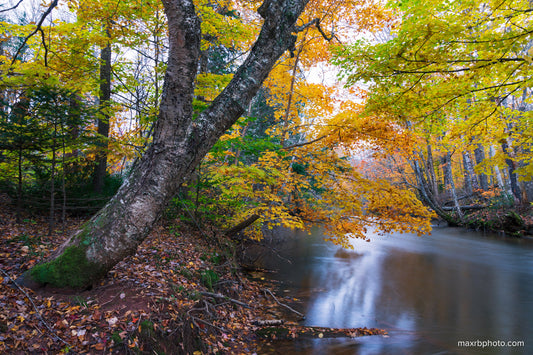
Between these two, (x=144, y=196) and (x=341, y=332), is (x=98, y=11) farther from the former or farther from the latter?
(x=341, y=332)

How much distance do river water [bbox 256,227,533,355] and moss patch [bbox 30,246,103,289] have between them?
3.13 metres

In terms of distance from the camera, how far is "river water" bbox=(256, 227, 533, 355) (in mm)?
4984

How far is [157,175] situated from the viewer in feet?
10.4

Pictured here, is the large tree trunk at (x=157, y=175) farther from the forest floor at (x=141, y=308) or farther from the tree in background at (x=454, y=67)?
the tree in background at (x=454, y=67)

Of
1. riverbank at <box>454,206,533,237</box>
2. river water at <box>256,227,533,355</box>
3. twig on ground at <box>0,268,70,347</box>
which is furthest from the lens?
riverbank at <box>454,206,533,237</box>

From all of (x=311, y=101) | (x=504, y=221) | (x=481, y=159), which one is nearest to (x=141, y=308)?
(x=311, y=101)

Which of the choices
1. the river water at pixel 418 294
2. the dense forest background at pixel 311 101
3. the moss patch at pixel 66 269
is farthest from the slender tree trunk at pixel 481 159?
the moss patch at pixel 66 269

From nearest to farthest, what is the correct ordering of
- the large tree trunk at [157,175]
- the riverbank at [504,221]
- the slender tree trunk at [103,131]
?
the large tree trunk at [157,175], the slender tree trunk at [103,131], the riverbank at [504,221]

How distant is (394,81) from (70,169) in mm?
7689

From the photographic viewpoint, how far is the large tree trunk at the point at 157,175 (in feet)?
10.3

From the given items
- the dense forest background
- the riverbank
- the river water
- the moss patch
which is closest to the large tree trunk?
the moss patch

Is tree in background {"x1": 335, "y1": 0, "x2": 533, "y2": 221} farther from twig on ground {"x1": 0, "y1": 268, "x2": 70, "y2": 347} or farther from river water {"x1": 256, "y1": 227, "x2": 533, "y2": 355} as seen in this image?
twig on ground {"x1": 0, "y1": 268, "x2": 70, "y2": 347}

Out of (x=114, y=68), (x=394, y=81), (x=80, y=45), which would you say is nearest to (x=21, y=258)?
(x=80, y=45)

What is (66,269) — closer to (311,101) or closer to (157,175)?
(157,175)
